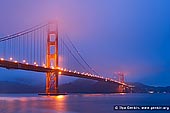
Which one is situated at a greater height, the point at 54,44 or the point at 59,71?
the point at 54,44

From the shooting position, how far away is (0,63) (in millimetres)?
40344

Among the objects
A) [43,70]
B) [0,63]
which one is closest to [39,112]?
[0,63]

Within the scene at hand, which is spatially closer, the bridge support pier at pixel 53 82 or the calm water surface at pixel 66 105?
the calm water surface at pixel 66 105

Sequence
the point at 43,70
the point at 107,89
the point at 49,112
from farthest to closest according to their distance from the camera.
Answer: the point at 107,89 < the point at 43,70 < the point at 49,112

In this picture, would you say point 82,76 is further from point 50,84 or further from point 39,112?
point 39,112

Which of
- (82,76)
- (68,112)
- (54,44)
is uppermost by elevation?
(54,44)

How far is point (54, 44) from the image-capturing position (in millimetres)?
60281

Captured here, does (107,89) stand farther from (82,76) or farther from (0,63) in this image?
(0,63)

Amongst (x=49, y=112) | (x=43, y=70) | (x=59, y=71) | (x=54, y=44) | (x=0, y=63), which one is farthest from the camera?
(x=54, y=44)

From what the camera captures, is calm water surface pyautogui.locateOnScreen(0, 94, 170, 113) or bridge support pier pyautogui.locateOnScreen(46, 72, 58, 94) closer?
calm water surface pyautogui.locateOnScreen(0, 94, 170, 113)

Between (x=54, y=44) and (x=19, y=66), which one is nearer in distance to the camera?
(x=19, y=66)

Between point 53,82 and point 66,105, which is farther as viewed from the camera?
point 53,82

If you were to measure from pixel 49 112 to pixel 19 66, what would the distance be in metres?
17.6

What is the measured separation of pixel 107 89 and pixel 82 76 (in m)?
→ 62.3
